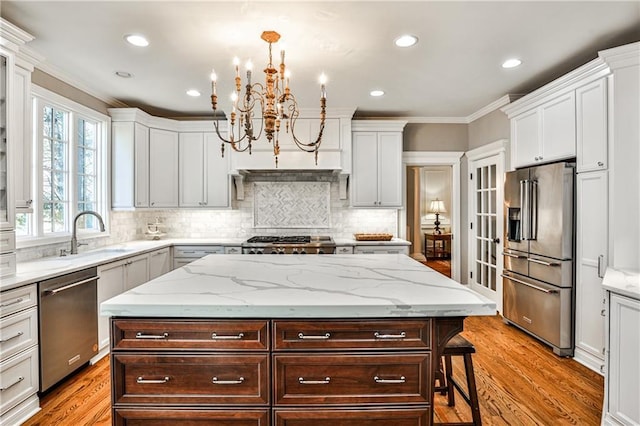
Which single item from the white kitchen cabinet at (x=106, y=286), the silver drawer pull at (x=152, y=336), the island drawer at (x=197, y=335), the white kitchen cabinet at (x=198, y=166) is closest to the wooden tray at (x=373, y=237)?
the white kitchen cabinet at (x=198, y=166)

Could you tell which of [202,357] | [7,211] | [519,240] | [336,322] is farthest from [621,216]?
[7,211]

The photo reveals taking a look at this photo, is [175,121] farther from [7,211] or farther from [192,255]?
[7,211]

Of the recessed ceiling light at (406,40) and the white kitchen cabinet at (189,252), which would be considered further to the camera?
the white kitchen cabinet at (189,252)

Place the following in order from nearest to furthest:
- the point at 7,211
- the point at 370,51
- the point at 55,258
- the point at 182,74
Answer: the point at 7,211
the point at 370,51
the point at 55,258
the point at 182,74

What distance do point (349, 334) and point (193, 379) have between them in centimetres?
67

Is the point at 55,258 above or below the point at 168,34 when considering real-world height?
below

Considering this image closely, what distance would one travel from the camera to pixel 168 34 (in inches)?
105

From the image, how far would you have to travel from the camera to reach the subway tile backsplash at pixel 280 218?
518 cm

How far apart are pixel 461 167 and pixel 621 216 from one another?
2.84 meters

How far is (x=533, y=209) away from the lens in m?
3.50

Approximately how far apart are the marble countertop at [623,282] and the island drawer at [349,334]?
1210 millimetres

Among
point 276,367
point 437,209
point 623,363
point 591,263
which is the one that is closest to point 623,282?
point 623,363

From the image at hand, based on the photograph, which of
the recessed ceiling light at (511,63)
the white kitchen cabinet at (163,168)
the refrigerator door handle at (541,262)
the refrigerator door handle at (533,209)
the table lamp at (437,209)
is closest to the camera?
the recessed ceiling light at (511,63)

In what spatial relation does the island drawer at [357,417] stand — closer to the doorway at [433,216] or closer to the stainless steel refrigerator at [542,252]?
the stainless steel refrigerator at [542,252]
